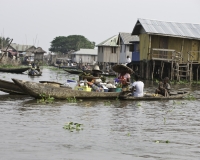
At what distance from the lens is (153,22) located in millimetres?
30125

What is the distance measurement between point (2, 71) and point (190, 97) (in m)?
22.2

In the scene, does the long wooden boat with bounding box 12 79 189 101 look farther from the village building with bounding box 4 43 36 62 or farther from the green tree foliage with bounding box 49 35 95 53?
the green tree foliage with bounding box 49 35 95 53

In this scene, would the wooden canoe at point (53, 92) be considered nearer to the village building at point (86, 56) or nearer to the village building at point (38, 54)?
the village building at point (86, 56)

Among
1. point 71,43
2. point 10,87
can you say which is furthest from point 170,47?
point 71,43

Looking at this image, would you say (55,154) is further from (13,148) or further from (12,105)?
(12,105)

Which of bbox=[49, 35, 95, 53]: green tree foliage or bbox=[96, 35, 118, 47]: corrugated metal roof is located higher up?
bbox=[49, 35, 95, 53]: green tree foliage

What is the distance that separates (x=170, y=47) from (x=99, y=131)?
2087 cm

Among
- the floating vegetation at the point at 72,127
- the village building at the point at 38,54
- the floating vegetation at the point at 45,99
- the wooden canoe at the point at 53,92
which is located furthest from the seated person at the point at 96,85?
the village building at the point at 38,54

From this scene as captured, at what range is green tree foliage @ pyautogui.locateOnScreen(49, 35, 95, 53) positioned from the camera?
95713mm

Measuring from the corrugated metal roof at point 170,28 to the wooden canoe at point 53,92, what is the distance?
45.2 ft

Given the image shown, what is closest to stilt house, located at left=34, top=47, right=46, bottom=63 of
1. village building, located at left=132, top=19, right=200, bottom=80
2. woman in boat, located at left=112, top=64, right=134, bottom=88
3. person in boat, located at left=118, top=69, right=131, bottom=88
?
village building, located at left=132, top=19, right=200, bottom=80

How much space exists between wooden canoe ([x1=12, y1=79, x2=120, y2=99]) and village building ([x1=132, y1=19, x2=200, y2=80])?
13090 mm

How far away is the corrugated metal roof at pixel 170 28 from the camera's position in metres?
29.2

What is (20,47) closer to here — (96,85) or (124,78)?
(124,78)
